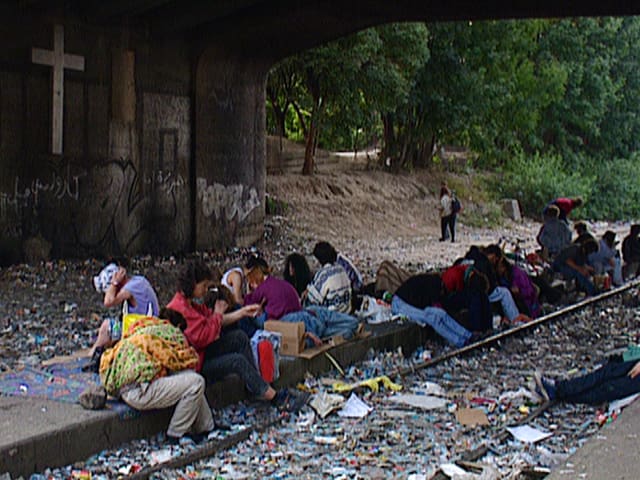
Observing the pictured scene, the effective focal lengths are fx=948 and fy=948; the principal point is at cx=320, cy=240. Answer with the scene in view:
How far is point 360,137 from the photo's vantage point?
3975cm

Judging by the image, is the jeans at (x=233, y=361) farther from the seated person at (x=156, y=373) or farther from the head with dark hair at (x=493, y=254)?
the head with dark hair at (x=493, y=254)

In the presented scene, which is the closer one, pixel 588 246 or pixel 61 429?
pixel 61 429

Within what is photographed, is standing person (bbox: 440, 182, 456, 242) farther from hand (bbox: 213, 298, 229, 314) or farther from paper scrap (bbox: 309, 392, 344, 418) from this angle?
hand (bbox: 213, 298, 229, 314)

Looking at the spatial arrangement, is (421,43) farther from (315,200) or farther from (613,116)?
(613,116)

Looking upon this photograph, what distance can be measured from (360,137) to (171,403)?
3299 centimetres

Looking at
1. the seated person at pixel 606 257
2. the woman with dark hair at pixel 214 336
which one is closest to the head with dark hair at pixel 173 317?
the woman with dark hair at pixel 214 336

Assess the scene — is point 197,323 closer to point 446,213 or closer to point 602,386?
point 602,386

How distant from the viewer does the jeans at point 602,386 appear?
866 cm

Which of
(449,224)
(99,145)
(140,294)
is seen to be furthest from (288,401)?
(449,224)

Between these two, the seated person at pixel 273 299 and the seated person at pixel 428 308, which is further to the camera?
the seated person at pixel 428 308

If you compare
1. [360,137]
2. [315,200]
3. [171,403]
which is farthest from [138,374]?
[360,137]

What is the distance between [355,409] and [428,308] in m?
3.53

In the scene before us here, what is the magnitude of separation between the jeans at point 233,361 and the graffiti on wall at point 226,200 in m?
13.0

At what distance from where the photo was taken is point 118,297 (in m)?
8.81
